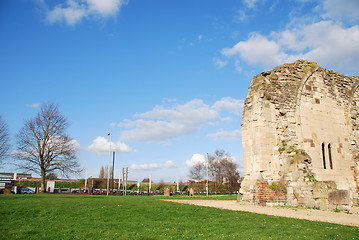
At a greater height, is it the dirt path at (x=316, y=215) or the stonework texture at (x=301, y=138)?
the stonework texture at (x=301, y=138)

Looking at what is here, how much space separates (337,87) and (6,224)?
68.6 feet

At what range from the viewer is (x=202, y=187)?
53.2 m

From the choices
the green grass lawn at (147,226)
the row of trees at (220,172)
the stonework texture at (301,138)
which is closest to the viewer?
the green grass lawn at (147,226)

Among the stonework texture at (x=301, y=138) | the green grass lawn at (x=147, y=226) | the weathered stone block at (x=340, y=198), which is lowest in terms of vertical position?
the green grass lawn at (x=147, y=226)

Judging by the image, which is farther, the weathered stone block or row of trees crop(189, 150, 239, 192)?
row of trees crop(189, 150, 239, 192)

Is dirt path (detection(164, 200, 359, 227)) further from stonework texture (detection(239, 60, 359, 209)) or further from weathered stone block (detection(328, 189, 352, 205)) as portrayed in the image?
stonework texture (detection(239, 60, 359, 209))

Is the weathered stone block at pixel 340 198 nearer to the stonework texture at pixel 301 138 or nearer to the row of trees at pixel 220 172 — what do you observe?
the stonework texture at pixel 301 138

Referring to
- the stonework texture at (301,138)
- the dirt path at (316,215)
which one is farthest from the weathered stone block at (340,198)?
the dirt path at (316,215)

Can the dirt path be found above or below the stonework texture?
below

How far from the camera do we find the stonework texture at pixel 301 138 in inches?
572

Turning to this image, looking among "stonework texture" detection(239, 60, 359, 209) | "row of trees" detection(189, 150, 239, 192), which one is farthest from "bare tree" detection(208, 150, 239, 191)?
"stonework texture" detection(239, 60, 359, 209)

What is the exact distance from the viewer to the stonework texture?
47.7 ft

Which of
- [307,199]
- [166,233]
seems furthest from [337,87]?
[166,233]

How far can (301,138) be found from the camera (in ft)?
55.5
